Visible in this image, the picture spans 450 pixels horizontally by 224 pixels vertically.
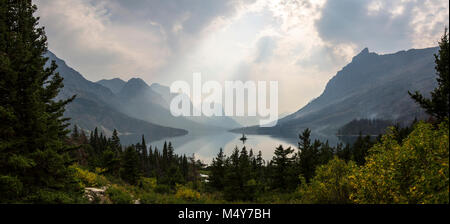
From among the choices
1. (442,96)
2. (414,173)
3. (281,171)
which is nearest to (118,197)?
(414,173)

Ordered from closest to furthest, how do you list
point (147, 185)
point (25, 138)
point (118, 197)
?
point (25, 138)
point (118, 197)
point (147, 185)

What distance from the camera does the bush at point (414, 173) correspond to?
6074mm

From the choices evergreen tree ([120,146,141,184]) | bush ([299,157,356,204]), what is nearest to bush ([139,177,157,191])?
evergreen tree ([120,146,141,184])

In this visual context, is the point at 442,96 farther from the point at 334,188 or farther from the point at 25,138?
the point at 25,138

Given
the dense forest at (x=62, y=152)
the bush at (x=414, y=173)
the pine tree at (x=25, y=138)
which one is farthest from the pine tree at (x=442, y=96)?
the pine tree at (x=25, y=138)

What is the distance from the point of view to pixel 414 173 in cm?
751

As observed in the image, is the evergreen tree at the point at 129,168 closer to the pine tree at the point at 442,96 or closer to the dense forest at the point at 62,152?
the dense forest at the point at 62,152

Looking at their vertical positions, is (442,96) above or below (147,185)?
above
